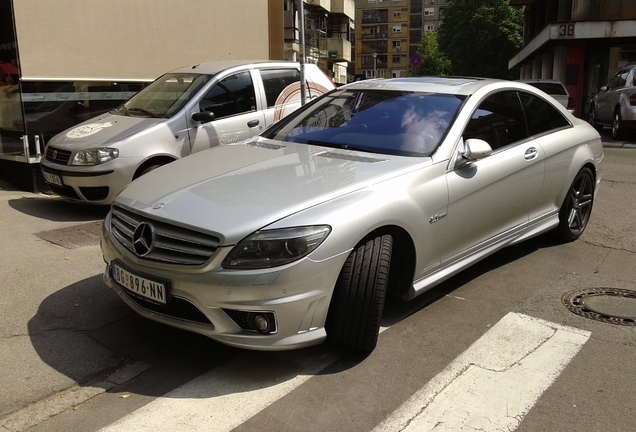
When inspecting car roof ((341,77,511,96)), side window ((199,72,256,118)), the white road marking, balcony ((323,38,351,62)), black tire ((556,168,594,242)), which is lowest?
the white road marking

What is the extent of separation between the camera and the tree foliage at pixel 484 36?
2060 inches

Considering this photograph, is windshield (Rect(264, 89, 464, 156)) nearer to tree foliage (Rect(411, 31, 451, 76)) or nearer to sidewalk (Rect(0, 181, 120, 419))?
sidewalk (Rect(0, 181, 120, 419))

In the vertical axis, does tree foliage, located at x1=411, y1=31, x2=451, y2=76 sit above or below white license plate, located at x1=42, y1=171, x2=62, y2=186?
above

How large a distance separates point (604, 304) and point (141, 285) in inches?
128

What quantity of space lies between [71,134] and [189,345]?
448 centimetres

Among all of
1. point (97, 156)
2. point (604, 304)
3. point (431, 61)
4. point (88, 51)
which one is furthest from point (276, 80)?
point (431, 61)

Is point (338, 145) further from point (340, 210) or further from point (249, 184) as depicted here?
point (340, 210)

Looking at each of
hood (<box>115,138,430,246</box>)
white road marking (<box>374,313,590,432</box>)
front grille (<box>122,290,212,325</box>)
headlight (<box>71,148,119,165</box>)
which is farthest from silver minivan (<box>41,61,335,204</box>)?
white road marking (<box>374,313,590,432</box>)

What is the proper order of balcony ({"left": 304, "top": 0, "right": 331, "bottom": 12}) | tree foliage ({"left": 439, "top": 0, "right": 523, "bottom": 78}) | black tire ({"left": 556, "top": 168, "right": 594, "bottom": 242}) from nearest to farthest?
black tire ({"left": 556, "top": 168, "right": 594, "bottom": 242}) → balcony ({"left": 304, "top": 0, "right": 331, "bottom": 12}) → tree foliage ({"left": 439, "top": 0, "right": 523, "bottom": 78})

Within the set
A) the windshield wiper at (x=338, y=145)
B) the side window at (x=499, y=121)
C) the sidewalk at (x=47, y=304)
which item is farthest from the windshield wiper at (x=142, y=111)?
the side window at (x=499, y=121)

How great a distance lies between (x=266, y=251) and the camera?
3.35 meters

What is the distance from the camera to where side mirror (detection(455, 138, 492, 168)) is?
4.41m

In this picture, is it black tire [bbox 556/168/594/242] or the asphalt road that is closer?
the asphalt road

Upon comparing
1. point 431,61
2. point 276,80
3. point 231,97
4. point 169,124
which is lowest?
point 169,124
